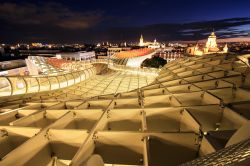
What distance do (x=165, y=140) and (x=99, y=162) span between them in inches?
80.9

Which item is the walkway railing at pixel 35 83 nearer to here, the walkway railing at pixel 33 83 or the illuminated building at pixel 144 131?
the walkway railing at pixel 33 83

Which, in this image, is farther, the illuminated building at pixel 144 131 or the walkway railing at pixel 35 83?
the walkway railing at pixel 35 83

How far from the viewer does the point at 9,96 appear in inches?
486

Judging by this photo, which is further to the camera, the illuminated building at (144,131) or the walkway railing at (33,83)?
the walkway railing at (33,83)

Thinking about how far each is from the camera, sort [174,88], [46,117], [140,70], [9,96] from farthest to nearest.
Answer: [140,70]
[9,96]
[174,88]
[46,117]

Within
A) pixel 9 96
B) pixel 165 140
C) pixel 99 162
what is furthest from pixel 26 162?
pixel 9 96

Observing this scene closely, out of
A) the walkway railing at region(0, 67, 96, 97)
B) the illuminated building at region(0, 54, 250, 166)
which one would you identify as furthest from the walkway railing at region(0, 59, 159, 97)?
the illuminated building at region(0, 54, 250, 166)

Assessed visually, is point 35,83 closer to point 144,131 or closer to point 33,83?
point 33,83

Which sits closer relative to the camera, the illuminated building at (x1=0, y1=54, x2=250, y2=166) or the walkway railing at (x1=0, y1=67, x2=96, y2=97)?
the illuminated building at (x1=0, y1=54, x2=250, y2=166)

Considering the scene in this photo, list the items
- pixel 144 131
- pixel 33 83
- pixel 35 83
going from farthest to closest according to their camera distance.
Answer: pixel 35 83 < pixel 33 83 < pixel 144 131

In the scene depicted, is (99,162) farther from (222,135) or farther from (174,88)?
(174,88)

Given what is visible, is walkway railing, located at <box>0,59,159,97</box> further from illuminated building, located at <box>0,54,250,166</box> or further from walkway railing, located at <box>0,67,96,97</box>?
illuminated building, located at <box>0,54,250,166</box>

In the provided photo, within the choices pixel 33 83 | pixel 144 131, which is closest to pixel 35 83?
pixel 33 83

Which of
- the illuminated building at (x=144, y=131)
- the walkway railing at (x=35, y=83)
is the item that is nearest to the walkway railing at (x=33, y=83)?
the walkway railing at (x=35, y=83)
